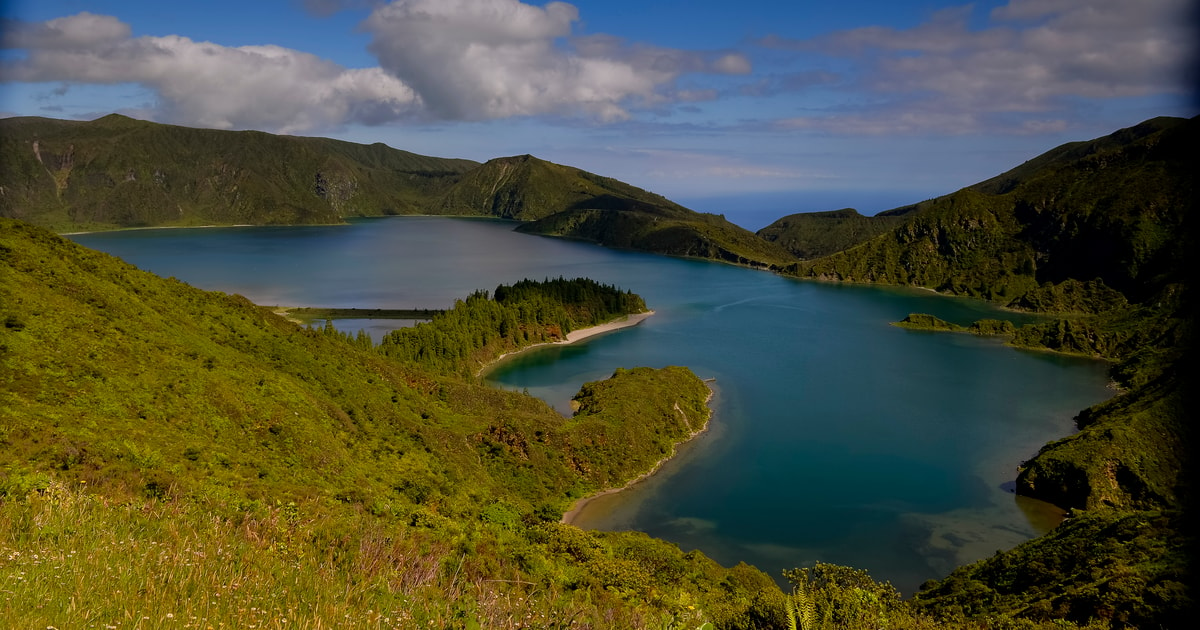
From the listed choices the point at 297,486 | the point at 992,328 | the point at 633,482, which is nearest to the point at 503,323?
the point at 633,482

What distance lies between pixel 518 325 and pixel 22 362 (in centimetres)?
9645

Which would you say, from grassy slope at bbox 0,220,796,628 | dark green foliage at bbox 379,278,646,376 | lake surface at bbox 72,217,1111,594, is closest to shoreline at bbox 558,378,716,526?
grassy slope at bbox 0,220,796,628

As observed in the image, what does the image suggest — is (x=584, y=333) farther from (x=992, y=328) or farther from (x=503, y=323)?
(x=992, y=328)

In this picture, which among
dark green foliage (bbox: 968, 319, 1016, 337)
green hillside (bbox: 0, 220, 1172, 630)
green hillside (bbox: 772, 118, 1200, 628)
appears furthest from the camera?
dark green foliage (bbox: 968, 319, 1016, 337)

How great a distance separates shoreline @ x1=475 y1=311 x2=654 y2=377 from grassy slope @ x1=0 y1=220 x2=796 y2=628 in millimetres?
38561

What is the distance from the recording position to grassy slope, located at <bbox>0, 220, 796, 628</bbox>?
10.1 meters

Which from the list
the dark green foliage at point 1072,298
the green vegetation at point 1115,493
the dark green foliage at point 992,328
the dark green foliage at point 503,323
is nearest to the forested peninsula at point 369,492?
the green vegetation at point 1115,493

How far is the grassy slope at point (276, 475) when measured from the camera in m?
10.1

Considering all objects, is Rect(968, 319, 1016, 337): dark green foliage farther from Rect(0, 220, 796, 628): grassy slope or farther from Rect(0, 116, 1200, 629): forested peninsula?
Rect(0, 220, 796, 628): grassy slope

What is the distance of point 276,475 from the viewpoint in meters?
34.5

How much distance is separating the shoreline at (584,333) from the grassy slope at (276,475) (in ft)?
127

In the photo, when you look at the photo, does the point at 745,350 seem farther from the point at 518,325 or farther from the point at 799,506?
the point at 799,506

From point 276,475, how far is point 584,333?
356ft

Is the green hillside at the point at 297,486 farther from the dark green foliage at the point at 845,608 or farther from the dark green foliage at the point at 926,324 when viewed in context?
the dark green foliage at the point at 926,324
